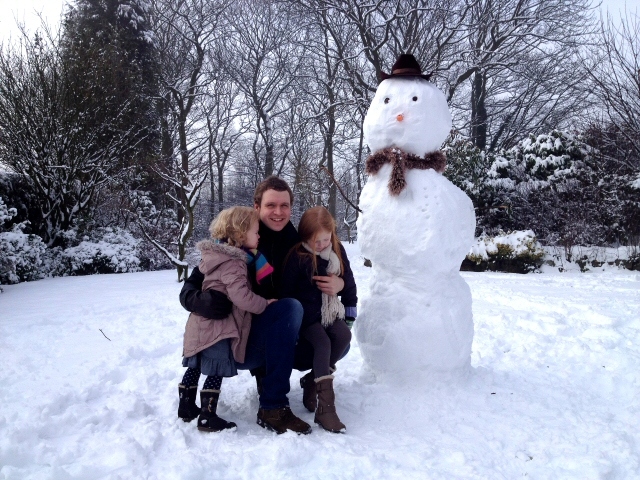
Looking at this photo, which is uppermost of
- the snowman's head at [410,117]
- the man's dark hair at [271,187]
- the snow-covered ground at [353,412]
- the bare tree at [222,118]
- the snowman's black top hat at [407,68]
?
the bare tree at [222,118]

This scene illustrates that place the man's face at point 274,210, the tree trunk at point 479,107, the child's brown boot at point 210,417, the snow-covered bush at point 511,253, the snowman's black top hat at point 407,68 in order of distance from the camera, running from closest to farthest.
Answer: the child's brown boot at point 210,417
the man's face at point 274,210
the snowman's black top hat at point 407,68
the snow-covered bush at point 511,253
the tree trunk at point 479,107

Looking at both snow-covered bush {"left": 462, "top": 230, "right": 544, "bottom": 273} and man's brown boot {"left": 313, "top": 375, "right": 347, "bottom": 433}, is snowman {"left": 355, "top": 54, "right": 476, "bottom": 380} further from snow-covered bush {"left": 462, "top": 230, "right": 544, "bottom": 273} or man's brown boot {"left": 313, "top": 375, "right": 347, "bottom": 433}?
snow-covered bush {"left": 462, "top": 230, "right": 544, "bottom": 273}

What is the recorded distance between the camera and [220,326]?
2.23 meters

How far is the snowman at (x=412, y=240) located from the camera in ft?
8.61

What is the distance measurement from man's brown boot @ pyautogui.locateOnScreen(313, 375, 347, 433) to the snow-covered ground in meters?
0.09

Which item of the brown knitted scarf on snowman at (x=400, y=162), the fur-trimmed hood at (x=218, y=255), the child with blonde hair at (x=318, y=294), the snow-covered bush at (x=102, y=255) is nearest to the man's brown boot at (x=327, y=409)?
the child with blonde hair at (x=318, y=294)

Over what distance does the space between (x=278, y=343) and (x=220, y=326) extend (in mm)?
288

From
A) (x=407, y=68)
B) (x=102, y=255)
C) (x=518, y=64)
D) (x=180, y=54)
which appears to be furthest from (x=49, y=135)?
(x=518, y=64)

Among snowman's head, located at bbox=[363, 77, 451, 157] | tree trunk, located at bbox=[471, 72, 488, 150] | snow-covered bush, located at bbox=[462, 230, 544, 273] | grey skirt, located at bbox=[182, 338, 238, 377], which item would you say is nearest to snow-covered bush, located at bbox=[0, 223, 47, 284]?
grey skirt, located at bbox=[182, 338, 238, 377]

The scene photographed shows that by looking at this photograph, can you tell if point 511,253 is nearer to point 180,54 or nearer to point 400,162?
Answer: point 400,162

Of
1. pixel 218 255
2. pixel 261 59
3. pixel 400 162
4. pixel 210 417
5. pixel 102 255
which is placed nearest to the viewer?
pixel 210 417

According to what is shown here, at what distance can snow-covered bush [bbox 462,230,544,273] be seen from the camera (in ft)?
26.6

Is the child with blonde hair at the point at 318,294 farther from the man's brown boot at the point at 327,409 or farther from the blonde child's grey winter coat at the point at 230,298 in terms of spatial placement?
the blonde child's grey winter coat at the point at 230,298

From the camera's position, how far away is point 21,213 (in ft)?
27.5
